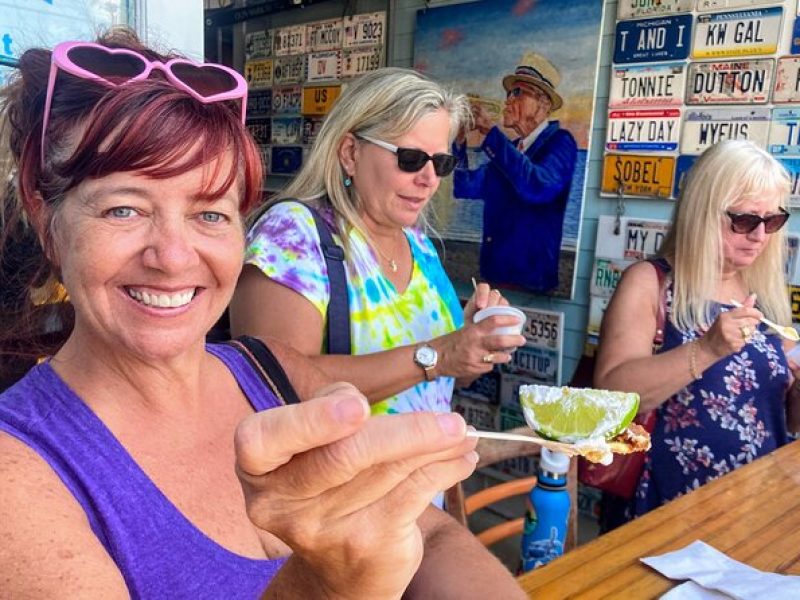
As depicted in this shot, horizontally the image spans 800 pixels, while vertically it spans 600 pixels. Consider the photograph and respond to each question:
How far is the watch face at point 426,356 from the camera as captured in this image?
2.00 meters

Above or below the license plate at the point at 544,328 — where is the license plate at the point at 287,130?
above

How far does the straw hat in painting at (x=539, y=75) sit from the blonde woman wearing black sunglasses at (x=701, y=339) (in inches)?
62.7

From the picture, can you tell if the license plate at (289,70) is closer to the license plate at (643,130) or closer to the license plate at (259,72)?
the license plate at (259,72)

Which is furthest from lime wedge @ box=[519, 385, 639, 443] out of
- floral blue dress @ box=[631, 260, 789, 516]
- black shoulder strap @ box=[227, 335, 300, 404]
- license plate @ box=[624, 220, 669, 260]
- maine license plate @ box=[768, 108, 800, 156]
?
maine license plate @ box=[768, 108, 800, 156]

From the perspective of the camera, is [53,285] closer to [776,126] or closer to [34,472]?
[34,472]

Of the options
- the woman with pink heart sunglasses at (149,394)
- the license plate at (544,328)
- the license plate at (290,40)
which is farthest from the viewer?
the license plate at (290,40)

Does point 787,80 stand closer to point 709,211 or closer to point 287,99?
point 709,211

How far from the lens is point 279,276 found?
1923mm

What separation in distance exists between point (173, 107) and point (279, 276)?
0.83m

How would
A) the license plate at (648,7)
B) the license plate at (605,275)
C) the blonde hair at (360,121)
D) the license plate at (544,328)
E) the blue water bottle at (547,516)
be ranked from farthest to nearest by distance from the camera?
the license plate at (544,328), the license plate at (605,275), the license plate at (648,7), the blonde hair at (360,121), the blue water bottle at (547,516)

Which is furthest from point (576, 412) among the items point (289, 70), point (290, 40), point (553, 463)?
point (290, 40)

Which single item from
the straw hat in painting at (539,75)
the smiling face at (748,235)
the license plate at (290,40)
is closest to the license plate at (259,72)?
the license plate at (290,40)

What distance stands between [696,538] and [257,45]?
18.3 feet

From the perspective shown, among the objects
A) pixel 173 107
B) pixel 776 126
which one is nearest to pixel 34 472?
pixel 173 107
